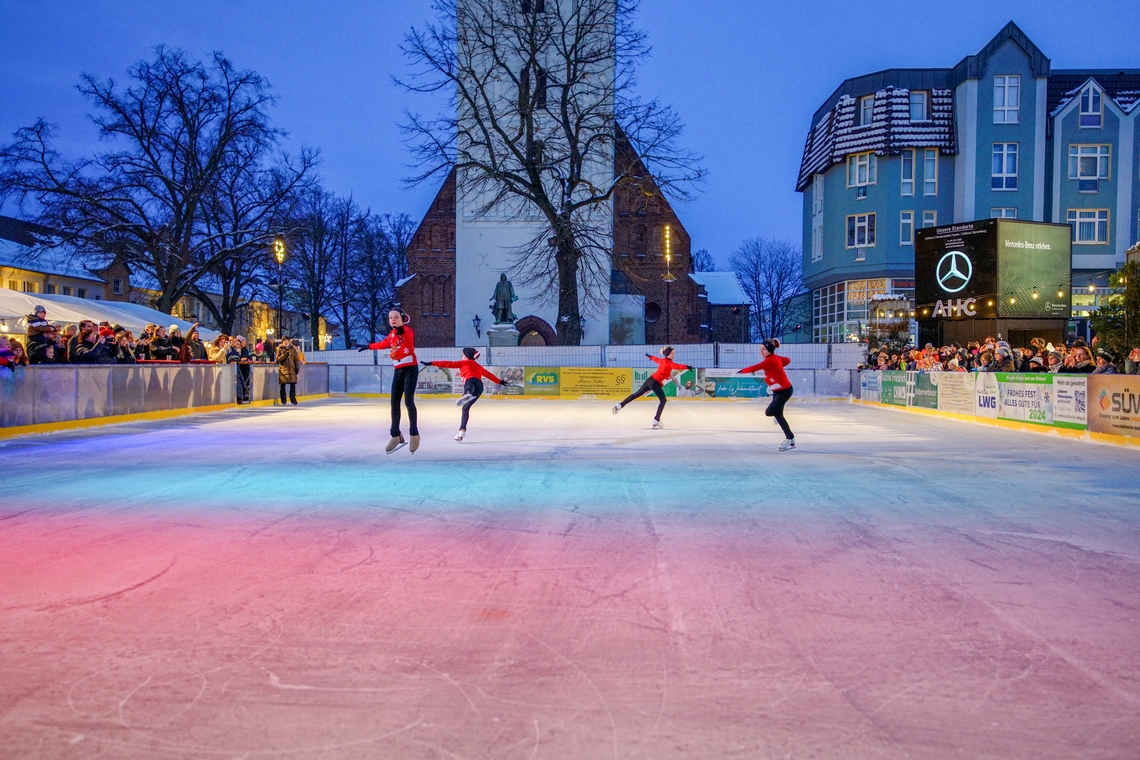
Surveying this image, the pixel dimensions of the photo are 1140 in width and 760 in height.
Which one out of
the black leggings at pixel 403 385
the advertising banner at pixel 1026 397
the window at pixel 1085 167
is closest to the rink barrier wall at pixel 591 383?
the advertising banner at pixel 1026 397

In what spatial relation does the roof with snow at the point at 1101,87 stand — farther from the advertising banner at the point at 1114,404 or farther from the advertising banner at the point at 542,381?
the advertising banner at the point at 1114,404

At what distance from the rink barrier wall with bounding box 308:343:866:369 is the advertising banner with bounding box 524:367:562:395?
39 cm

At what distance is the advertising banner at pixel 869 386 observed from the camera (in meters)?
28.0

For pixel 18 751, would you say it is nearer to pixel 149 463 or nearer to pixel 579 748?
pixel 579 748

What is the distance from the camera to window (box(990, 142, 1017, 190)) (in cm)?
4147

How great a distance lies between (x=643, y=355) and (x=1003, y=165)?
22.7 m

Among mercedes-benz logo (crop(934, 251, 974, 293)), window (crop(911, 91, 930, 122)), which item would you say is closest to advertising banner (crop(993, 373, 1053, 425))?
mercedes-benz logo (crop(934, 251, 974, 293))

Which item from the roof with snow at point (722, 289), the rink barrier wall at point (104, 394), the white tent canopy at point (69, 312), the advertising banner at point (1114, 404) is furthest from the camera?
the roof with snow at point (722, 289)

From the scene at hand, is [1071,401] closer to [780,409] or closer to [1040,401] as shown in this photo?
Answer: [1040,401]

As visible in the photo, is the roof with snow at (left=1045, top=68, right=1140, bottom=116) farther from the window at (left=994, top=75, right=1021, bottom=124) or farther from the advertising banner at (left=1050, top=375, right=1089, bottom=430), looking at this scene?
the advertising banner at (left=1050, top=375, right=1089, bottom=430)

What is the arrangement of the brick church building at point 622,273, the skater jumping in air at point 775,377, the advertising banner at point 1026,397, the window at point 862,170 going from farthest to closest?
the brick church building at point 622,273 → the window at point 862,170 → the advertising banner at point 1026,397 → the skater jumping in air at point 775,377

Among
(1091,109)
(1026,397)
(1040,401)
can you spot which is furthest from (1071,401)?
(1091,109)

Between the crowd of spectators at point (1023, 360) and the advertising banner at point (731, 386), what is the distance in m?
5.76

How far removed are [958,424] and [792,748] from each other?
18247 millimetres
